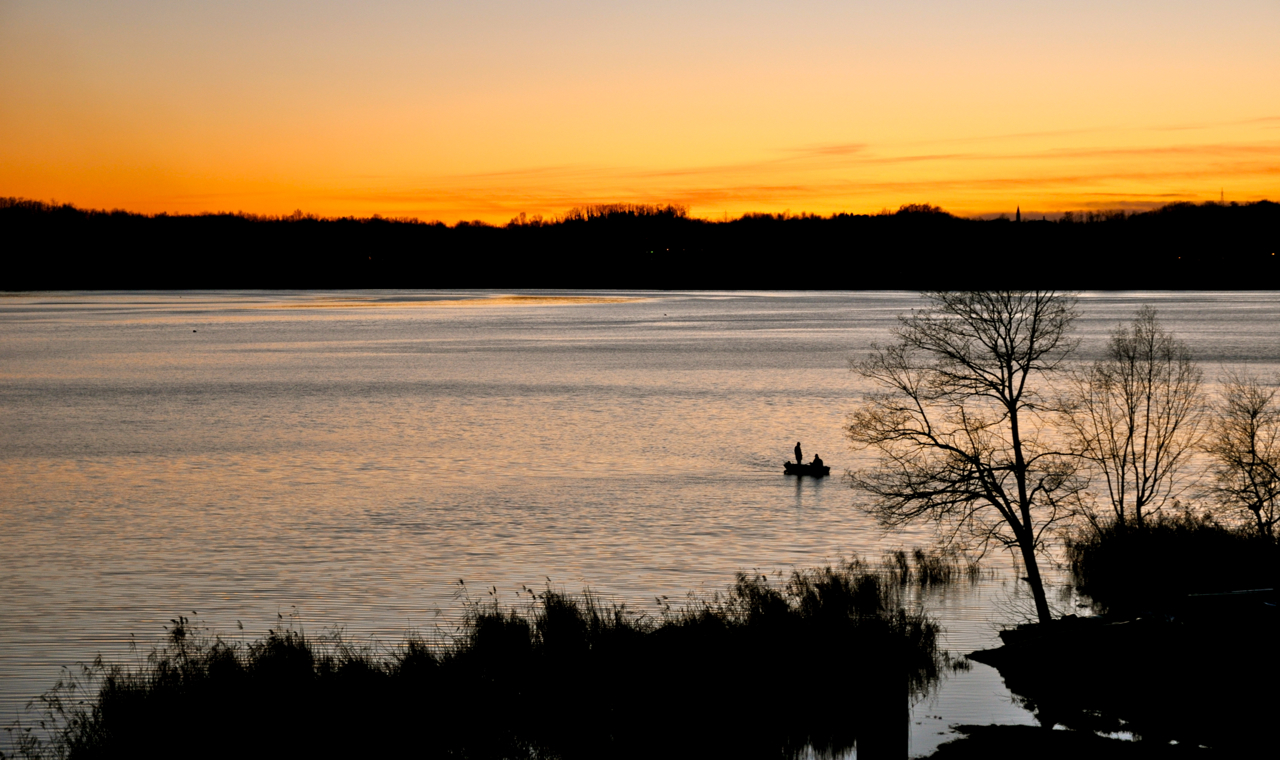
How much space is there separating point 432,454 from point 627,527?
69.2 feet

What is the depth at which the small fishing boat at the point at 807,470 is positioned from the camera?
2120 inches

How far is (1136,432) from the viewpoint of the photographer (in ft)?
199

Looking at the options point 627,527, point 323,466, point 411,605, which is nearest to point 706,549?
point 627,527

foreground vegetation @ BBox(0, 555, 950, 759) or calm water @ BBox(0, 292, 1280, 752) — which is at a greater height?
foreground vegetation @ BBox(0, 555, 950, 759)

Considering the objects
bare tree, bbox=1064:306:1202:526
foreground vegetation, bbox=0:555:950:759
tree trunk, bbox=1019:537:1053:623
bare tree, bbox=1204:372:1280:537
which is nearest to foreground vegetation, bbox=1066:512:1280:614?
bare tree, bbox=1064:306:1202:526

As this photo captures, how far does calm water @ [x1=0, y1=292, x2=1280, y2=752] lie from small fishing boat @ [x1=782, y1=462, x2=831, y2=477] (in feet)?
5.00

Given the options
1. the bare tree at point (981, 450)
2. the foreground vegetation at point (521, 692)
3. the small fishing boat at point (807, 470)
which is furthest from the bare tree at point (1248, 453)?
the foreground vegetation at point (521, 692)

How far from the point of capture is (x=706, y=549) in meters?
38.2

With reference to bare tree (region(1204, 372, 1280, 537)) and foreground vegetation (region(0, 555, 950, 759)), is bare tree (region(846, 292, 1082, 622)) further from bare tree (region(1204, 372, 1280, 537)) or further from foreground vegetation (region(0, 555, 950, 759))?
foreground vegetation (region(0, 555, 950, 759))

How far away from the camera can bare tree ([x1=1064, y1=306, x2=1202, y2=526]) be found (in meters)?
41.5

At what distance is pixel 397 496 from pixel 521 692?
29.1 meters

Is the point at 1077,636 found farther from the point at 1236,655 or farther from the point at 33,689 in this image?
the point at 33,689

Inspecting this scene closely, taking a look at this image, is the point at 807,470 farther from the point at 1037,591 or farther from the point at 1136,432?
the point at 1037,591

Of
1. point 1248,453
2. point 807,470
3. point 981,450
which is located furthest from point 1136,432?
point 981,450
